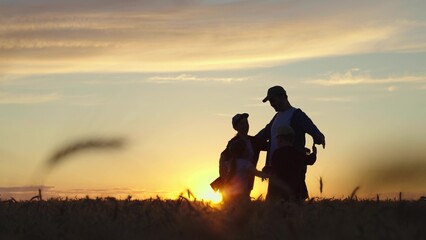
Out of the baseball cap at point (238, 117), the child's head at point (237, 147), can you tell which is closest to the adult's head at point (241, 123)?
the baseball cap at point (238, 117)

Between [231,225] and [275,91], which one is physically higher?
[275,91]

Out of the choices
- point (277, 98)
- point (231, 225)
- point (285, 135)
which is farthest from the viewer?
point (277, 98)

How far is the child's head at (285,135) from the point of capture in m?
15.0

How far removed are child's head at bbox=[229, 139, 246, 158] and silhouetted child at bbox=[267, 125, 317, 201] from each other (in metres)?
0.53

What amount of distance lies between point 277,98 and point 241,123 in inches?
29.5

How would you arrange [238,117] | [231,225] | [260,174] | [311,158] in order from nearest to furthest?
[231,225] → [260,174] → [311,158] → [238,117]

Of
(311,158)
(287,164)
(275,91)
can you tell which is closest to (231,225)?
(287,164)

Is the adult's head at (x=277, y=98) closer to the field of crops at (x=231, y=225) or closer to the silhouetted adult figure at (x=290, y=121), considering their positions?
the silhouetted adult figure at (x=290, y=121)

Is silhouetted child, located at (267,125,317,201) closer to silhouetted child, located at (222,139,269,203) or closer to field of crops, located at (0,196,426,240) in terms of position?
silhouetted child, located at (222,139,269,203)

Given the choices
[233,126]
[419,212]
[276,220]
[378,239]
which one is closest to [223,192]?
[233,126]

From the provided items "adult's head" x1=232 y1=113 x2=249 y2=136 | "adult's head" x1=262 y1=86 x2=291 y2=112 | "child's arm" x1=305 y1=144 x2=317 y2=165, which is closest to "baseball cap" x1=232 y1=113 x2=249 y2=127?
"adult's head" x1=232 y1=113 x2=249 y2=136

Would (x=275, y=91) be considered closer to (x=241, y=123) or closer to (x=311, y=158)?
(x=241, y=123)

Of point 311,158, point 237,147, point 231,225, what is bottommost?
point 231,225

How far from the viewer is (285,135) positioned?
15016mm
